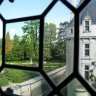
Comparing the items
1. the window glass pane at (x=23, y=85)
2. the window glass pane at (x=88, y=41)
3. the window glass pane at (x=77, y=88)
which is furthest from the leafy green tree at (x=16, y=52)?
the window glass pane at (x=88, y=41)

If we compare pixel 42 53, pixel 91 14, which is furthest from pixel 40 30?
pixel 91 14

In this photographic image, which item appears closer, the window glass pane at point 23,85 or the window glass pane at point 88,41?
the window glass pane at point 23,85

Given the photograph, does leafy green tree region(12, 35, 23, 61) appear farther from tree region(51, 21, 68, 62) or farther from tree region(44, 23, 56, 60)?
tree region(51, 21, 68, 62)

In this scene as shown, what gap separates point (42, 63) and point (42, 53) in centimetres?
1

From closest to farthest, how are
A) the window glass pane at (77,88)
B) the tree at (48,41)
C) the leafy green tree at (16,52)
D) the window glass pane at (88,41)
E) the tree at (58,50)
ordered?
the window glass pane at (77,88) < the tree at (48,41) < the leafy green tree at (16,52) < the tree at (58,50) < the window glass pane at (88,41)

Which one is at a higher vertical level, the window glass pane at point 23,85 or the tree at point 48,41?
the tree at point 48,41

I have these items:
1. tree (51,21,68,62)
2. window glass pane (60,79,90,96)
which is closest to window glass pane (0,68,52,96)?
window glass pane (60,79,90,96)

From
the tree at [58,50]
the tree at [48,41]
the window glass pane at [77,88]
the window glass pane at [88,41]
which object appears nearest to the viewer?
the window glass pane at [77,88]

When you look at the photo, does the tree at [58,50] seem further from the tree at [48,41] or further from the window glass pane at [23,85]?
the window glass pane at [23,85]

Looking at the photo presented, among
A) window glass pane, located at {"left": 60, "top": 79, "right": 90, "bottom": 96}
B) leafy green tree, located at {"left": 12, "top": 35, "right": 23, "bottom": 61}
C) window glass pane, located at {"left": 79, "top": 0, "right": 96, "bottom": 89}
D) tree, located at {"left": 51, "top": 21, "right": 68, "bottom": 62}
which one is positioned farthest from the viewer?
window glass pane, located at {"left": 79, "top": 0, "right": 96, "bottom": 89}

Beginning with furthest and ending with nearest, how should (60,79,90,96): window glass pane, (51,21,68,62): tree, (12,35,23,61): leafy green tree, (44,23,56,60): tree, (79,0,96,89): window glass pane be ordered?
(79,0,96,89): window glass pane
(51,21,68,62): tree
(12,35,23,61): leafy green tree
(44,23,56,60): tree
(60,79,90,96): window glass pane

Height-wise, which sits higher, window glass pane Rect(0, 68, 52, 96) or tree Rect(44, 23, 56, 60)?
tree Rect(44, 23, 56, 60)

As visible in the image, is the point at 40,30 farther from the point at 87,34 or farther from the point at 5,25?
the point at 87,34

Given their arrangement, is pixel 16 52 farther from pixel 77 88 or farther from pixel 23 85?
pixel 23 85
